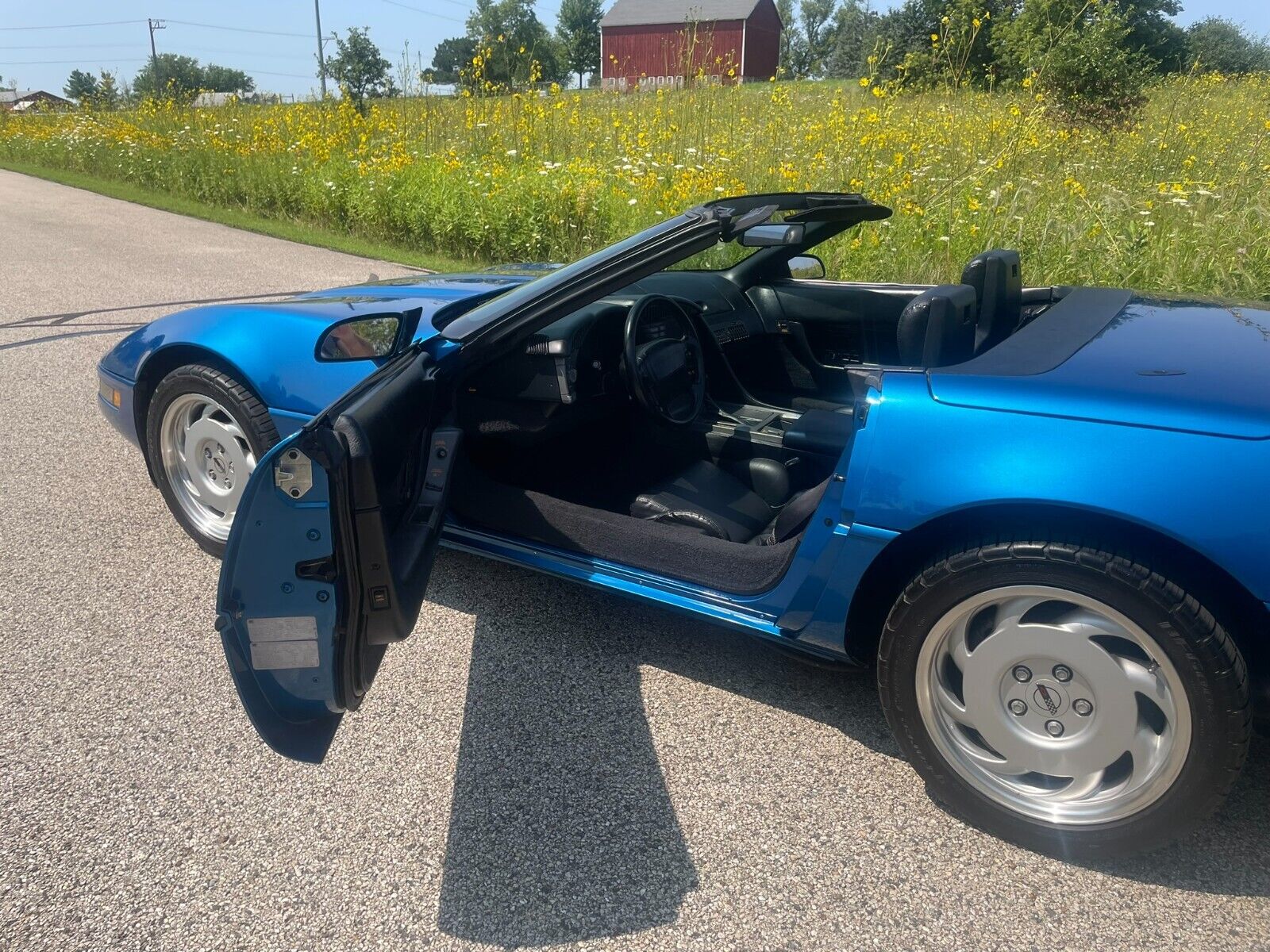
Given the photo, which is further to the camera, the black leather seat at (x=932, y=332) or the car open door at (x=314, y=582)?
the black leather seat at (x=932, y=332)

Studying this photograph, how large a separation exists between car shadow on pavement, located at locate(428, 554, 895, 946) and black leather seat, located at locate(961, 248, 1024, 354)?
1.06 metres

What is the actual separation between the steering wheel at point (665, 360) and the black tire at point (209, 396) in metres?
1.23

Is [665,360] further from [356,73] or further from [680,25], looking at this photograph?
[680,25]

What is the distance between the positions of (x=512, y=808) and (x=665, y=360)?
1529mm

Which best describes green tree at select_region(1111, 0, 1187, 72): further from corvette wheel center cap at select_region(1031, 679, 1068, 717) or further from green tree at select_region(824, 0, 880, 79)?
green tree at select_region(824, 0, 880, 79)

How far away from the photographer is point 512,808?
7.23 feet

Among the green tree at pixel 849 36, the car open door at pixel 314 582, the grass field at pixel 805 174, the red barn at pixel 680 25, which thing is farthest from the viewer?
the green tree at pixel 849 36

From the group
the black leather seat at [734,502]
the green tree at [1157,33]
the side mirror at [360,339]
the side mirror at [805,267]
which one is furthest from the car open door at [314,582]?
the green tree at [1157,33]

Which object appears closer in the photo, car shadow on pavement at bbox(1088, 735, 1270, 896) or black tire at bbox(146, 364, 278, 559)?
car shadow on pavement at bbox(1088, 735, 1270, 896)

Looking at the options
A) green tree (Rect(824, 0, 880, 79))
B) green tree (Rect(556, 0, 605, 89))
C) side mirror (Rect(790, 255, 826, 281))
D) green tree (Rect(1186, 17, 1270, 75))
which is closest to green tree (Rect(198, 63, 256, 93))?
green tree (Rect(556, 0, 605, 89))

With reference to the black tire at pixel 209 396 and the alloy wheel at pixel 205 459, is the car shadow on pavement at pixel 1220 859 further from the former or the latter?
the alloy wheel at pixel 205 459

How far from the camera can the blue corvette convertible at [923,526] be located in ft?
5.81

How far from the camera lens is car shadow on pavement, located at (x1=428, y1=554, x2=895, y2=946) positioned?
6.35ft

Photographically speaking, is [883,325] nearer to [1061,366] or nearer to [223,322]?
[1061,366]
